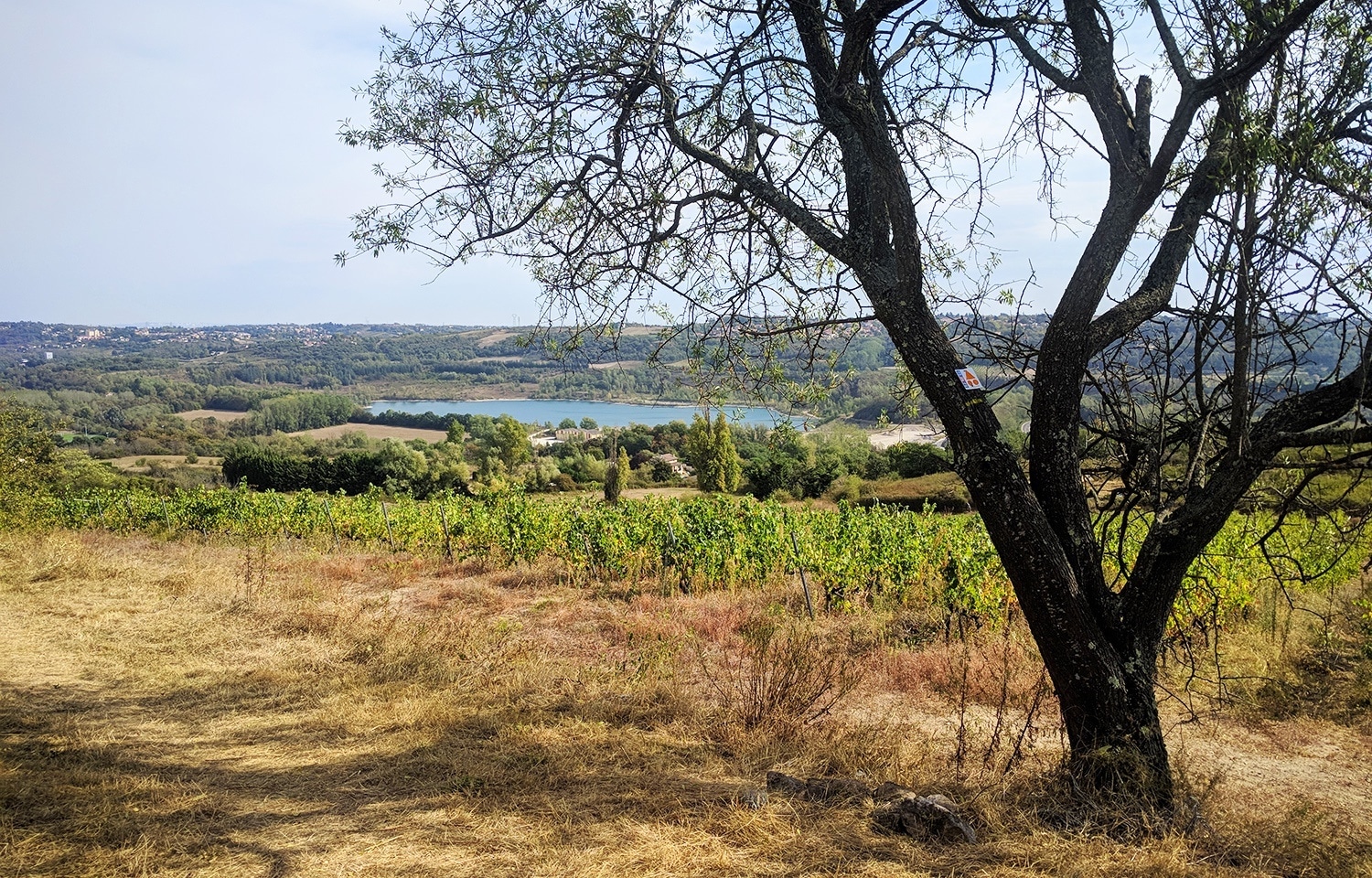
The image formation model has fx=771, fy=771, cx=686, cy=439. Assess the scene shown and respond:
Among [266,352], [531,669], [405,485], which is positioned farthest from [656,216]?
[266,352]

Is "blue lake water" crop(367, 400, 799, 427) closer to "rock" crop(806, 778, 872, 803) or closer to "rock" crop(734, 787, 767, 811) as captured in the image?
"rock" crop(806, 778, 872, 803)

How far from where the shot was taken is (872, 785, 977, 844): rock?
4000mm

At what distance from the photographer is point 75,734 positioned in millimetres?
5723

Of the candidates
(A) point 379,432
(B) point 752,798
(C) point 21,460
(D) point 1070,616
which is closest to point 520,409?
(A) point 379,432

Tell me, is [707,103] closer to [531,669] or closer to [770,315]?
[770,315]

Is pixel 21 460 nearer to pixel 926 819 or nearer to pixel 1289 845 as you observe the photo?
pixel 926 819

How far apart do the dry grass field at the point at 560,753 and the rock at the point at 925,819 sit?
126 mm

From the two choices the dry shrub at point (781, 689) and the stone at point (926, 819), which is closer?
the stone at point (926, 819)

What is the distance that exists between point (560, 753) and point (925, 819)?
2541mm

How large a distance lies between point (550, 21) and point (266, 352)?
176414mm

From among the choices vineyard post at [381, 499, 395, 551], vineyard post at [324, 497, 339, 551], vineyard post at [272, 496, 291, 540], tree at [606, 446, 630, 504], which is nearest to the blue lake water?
tree at [606, 446, 630, 504]

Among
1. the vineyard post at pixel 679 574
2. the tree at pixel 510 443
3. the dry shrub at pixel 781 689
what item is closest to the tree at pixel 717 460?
the tree at pixel 510 443

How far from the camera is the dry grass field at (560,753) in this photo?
3891mm

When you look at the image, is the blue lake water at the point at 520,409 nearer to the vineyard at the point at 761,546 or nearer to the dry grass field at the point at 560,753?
the vineyard at the point at 761,546
